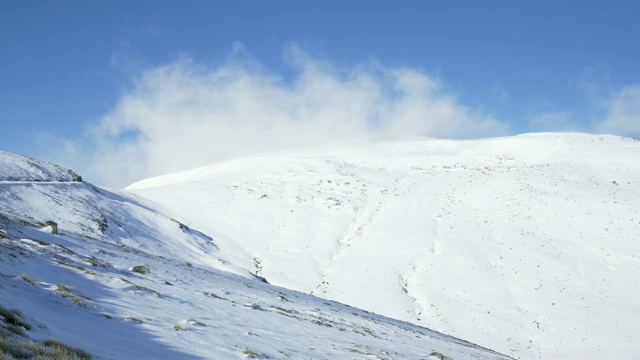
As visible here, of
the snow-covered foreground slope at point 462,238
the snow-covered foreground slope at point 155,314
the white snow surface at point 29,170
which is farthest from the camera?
the white snow surface at point 29,170

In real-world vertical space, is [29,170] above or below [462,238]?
below

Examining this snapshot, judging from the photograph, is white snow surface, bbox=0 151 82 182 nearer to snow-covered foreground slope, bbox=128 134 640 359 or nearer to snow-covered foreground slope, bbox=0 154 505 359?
snow-covered foreground slope, bbox=128 134 640 359

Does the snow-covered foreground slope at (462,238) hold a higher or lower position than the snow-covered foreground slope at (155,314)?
higher

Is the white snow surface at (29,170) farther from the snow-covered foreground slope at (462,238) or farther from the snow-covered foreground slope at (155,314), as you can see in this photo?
the snow-covered foreground slope at (155,314)

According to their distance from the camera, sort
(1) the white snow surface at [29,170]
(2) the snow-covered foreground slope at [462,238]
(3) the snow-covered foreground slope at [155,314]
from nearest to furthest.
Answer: (3) the snow-covered foreground slope at [155,314] < (2) the snow-covered foreground slope at [462,238] < (1) the white snow surface at [29,170]

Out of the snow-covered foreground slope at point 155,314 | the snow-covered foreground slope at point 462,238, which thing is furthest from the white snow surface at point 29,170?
the snow-covered foreground slope at point 155,314

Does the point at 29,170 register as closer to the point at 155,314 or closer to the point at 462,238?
the point at 155,314

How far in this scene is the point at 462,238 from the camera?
48062 millimetres

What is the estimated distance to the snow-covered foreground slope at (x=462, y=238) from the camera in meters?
35.4

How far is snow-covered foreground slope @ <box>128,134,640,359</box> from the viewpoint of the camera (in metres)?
35.4

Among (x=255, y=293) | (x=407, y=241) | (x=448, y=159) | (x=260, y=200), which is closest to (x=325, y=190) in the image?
(x=260, y=200)

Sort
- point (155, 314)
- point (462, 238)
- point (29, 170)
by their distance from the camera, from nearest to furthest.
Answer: point (155, 314) < point (29, 170) < point (462, 238)

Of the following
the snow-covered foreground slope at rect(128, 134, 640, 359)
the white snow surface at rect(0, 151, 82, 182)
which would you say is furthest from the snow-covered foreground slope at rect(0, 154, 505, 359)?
the white snow surface at rect(0, 151, 82, 182)

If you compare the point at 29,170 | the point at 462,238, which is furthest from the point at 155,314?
the point at 462,238
